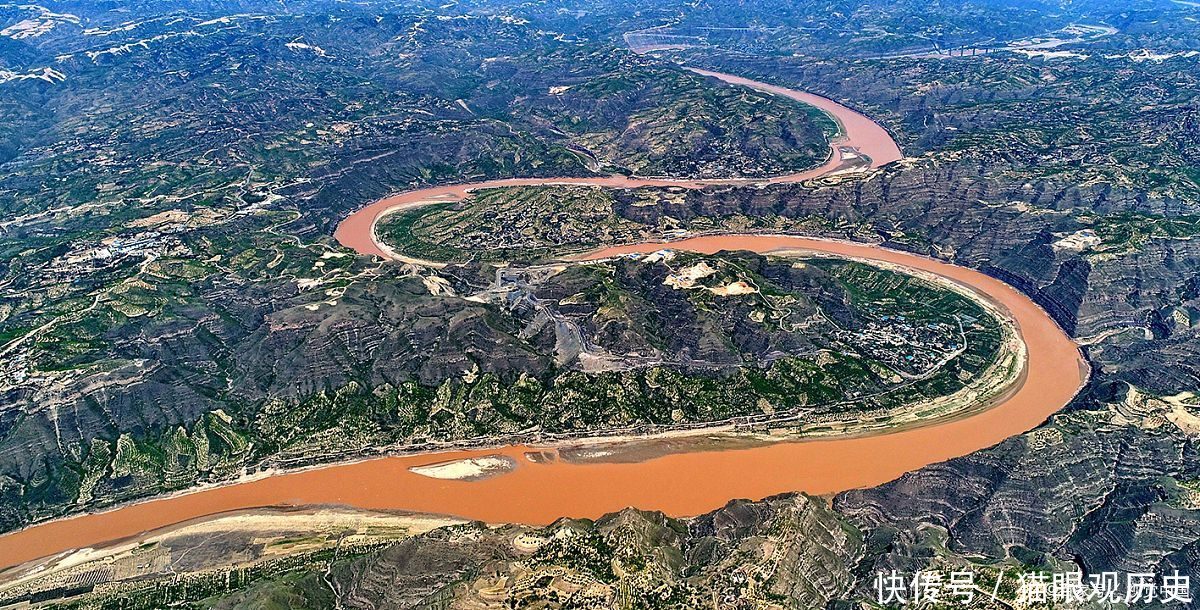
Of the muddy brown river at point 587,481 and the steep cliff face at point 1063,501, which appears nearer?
the steep cliff face at point 1063,501

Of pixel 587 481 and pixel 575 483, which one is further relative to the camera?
pixel 587 481

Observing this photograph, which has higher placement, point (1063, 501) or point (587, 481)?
point (1063, 501)

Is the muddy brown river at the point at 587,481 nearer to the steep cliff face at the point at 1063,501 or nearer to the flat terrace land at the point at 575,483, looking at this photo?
the flat terrace land at the point at 575,483

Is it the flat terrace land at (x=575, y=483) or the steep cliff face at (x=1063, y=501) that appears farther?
the flat terrace land at (x=575, y=483)

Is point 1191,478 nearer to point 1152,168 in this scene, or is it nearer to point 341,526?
point 341,526

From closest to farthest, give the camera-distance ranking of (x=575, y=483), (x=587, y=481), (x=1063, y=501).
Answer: (x=1063, y=501), (x=575, y=483), (x=587, y=481)

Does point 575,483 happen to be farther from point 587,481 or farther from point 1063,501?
point 1063,501

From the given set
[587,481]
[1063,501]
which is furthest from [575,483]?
[1063,501]

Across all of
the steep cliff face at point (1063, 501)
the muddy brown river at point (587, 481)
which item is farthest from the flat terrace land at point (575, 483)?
the steep cliff face at point (1063, 501)

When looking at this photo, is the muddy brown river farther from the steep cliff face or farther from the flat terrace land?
the steep cliff face

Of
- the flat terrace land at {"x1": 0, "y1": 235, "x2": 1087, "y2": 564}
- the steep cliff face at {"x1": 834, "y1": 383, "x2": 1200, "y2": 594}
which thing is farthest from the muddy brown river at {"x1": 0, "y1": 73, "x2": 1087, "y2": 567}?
the steep cliff face at {"x1": 834, "y1": 383, "x2": 1200, "y2": 594}

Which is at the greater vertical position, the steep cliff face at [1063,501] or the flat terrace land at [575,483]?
the steep cliff face at [1063,501]
